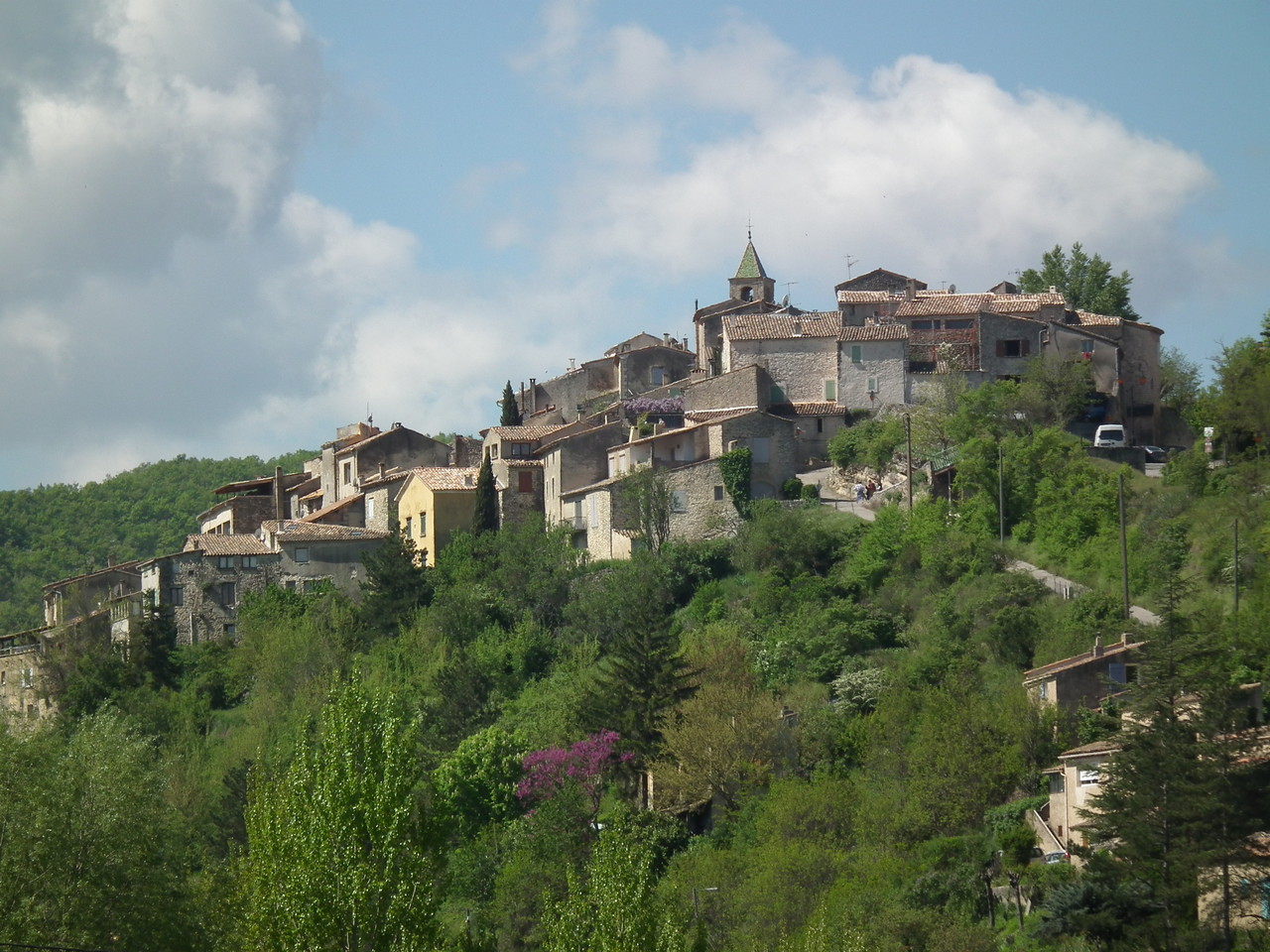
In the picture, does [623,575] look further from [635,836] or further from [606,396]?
[606,396]

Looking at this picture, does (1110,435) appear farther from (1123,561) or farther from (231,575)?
(231,575)

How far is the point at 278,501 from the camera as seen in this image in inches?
3051

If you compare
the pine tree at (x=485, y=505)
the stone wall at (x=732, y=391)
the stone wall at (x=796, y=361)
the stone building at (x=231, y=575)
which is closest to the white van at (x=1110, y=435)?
the stone wall at (x=796, y=361)

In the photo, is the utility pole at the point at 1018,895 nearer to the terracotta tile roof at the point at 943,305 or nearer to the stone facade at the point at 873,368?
the stone facade at the point at 873,368

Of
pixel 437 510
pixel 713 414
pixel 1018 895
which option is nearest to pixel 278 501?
pixel 437 510

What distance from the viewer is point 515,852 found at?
45188 mm

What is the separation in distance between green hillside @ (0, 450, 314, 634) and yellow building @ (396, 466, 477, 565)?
2966cm

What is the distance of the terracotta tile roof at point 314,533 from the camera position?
2613 inches

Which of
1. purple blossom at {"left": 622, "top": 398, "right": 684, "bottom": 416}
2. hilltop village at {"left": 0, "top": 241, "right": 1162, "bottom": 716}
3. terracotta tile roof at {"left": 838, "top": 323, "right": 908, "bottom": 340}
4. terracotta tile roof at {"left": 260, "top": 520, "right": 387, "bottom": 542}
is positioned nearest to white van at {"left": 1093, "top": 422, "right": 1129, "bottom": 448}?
hilltop village at {"left": 0, "top": 241, "right": 1162, "bottom": 716}

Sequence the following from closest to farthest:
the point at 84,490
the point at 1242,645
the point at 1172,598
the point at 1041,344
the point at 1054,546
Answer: the point at 1172,598 < the point at 1242,645 < the point at 1054,546 < the point at 1041,344 < the point at 84,490

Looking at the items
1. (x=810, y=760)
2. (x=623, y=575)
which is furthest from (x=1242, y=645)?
(x=623, y=575)

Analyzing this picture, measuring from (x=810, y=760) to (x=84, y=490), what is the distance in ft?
240

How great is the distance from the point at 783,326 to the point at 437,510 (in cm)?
1352

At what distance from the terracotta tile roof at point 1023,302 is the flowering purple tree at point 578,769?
26.9m
